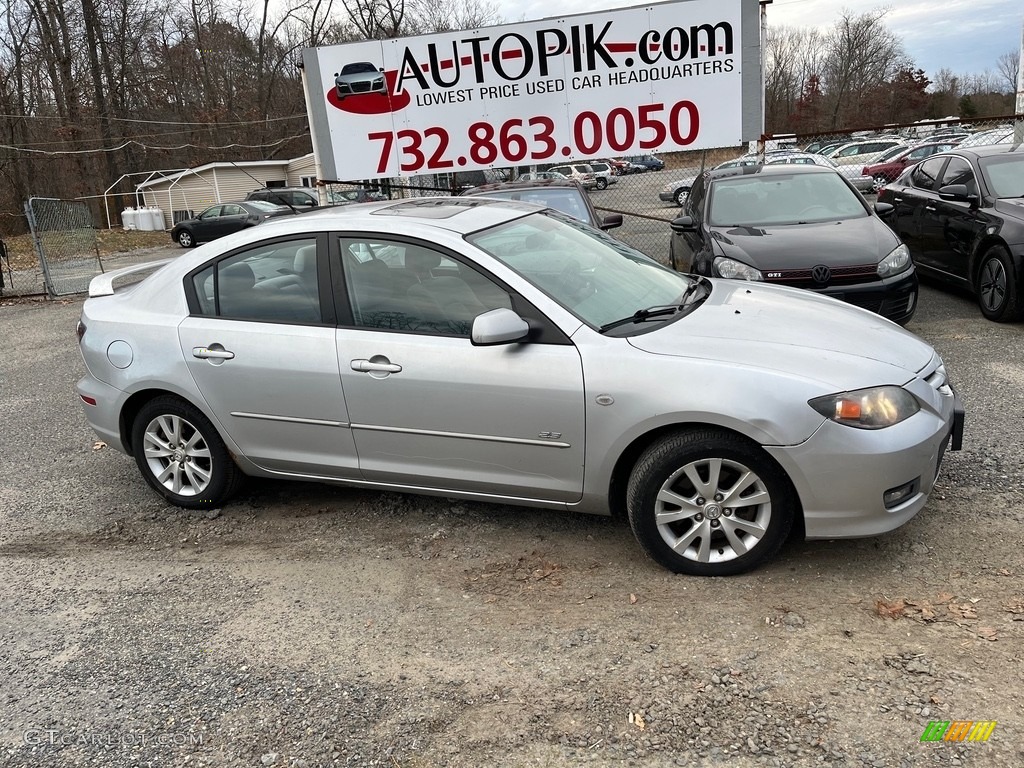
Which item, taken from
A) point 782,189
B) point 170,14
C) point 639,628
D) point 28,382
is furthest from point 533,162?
point 170,14

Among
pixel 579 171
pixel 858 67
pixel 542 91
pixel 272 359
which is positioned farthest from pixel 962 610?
pixel 858 67

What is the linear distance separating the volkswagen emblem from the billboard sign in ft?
12.1

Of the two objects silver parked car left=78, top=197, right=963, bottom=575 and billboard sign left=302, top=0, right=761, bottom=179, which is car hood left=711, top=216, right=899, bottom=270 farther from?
billboard sign left=302, top=0, right=761, bottom=179

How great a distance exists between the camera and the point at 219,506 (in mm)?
4453

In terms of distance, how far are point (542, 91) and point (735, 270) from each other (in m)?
4.27

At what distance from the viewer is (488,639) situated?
307 centimetres

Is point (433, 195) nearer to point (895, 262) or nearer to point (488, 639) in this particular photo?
point (895, 262)

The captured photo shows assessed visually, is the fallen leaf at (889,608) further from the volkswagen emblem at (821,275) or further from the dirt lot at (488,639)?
the volkswagen emblem at (821,275)

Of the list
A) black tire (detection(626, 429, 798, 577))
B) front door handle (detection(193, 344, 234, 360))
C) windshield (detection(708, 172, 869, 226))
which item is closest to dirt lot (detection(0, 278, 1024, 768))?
black tire (detection(626, 429, 798, 577))

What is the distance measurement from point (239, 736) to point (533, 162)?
820 centimetres

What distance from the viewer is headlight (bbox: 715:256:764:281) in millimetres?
6355

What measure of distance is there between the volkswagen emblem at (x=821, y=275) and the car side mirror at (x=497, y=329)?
3767mm

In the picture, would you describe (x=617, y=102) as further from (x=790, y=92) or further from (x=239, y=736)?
(x=790, y=92)

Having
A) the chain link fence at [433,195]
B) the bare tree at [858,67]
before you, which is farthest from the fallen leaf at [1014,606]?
the bare tree at [858,67]
